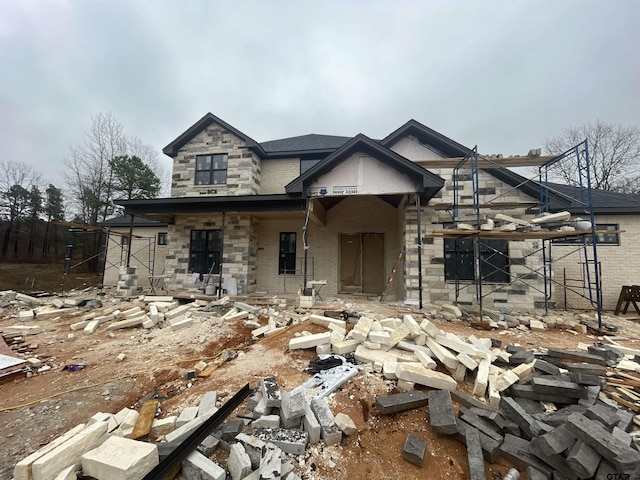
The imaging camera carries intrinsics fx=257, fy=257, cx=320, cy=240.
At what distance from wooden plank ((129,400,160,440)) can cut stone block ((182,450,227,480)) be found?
866mm

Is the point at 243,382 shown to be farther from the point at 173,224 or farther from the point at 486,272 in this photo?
the point at 173,224

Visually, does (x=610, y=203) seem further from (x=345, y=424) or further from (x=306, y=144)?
(x=345, y=424)

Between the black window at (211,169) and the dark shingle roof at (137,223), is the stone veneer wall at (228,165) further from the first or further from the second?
the dark shingle roof at (137,223)

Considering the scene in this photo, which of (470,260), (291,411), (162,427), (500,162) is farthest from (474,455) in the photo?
(500,162)

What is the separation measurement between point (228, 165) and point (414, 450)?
11.7m

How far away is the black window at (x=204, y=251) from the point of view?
11188 millimetres

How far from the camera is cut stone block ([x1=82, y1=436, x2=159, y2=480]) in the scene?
191 cm

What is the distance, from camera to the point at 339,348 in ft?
13.5

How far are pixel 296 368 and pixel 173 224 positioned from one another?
1026 centimetres

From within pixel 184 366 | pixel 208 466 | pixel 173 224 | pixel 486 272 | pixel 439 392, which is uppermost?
pixel 173 224

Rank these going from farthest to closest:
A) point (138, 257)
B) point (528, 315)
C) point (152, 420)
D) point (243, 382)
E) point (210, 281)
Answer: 1. point (138, 257)
2. point (210, 281)
3. point (528, 315)
4. point (243, 382)
5. point (152, 420)

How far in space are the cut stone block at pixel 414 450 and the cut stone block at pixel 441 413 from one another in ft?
0.80

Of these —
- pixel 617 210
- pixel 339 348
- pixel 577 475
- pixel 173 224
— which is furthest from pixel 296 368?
pixel 617 210

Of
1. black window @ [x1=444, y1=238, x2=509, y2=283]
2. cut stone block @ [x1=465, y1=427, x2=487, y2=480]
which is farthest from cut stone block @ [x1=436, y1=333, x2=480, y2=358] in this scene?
black window @ [x1=444, y1=238, x2=509, y2=283]
